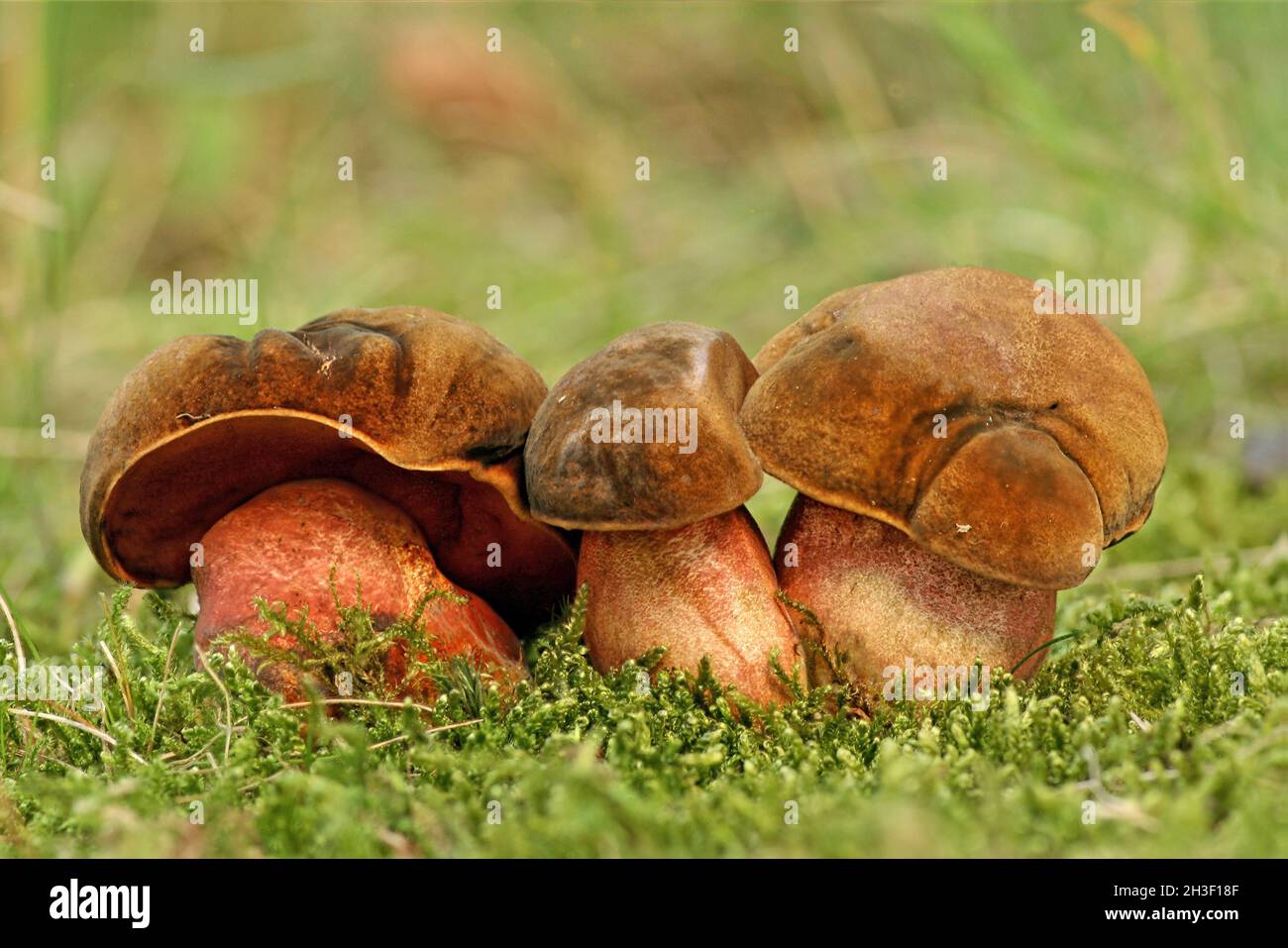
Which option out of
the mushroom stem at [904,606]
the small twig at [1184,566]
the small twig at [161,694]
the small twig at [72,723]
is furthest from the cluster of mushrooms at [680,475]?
the small twig at [1184,566]

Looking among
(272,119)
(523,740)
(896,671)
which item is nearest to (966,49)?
(896,671)

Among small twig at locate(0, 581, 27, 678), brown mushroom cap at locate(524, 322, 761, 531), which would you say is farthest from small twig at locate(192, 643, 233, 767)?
brown mushroom cap at locate(524, 322, 761, 531)

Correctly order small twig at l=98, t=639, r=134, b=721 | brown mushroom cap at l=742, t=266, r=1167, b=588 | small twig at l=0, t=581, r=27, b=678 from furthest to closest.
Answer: small twig at l=0, t=581, r=27, b=678, small twig at l=98, t=639, r=134, b=721, brown mushroom cap at l=742, t=266, r=1167, b=588

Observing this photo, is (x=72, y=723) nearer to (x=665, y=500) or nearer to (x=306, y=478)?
(x=306, y=478)

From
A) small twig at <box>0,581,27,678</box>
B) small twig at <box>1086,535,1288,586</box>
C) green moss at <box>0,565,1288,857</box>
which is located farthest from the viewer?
small twig at <box>1086,535,1288,586</box>

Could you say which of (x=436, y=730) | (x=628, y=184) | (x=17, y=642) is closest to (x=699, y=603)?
(x=436, y=730)

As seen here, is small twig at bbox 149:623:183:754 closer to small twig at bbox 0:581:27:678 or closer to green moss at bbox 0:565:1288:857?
green moss at bbox 0:565:1288:857
